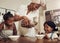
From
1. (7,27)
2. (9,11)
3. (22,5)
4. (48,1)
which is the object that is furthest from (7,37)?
(48,1)

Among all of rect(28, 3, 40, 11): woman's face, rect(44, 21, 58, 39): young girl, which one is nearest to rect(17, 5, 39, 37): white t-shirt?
rect(28, 3, 40, 11): woman's face

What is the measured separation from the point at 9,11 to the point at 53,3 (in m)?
0.56

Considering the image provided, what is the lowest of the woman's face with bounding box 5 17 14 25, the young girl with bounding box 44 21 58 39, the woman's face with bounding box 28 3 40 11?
the young girl with bounding box 44 21 58 39

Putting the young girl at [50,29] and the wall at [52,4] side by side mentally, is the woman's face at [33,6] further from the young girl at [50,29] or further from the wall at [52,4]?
the young girl at [50,29]

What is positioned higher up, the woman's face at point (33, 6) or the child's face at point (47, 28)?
the woman's face at point (33, 6)

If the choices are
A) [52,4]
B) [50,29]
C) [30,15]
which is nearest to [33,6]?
[30,15]

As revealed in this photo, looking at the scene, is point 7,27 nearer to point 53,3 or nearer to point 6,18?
point 6,18

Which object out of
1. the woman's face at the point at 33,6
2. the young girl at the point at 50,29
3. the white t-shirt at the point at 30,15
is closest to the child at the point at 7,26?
the white t-shirt at the point at 30,15

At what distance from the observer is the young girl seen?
59.7 inches

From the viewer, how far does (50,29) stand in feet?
4.99

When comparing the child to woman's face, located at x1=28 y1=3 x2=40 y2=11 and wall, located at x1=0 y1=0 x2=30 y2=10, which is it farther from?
woman's face, located at x1=28 y1=3 x2=40 y2=11

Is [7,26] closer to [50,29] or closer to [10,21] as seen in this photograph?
[10,21]

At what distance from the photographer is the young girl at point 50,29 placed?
1.52m

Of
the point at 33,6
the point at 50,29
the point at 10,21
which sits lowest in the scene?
the point at 50,29
